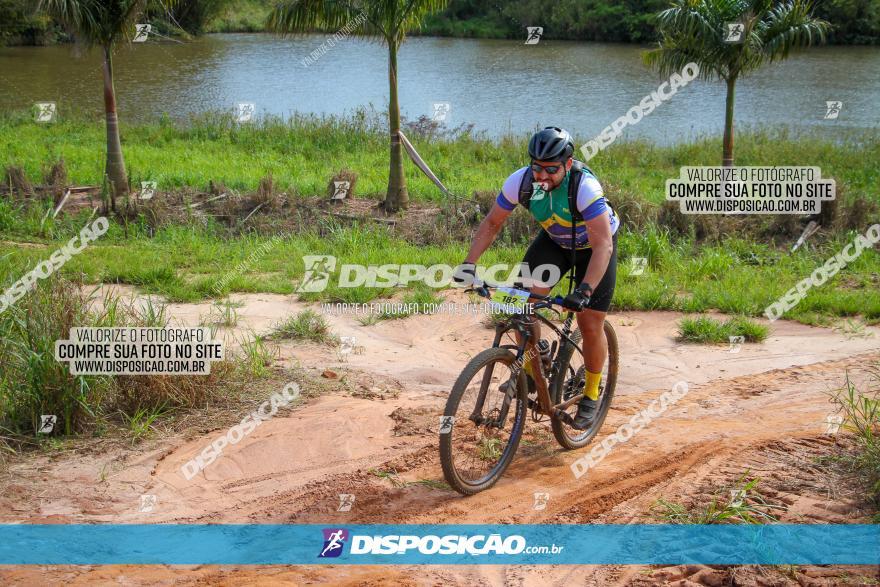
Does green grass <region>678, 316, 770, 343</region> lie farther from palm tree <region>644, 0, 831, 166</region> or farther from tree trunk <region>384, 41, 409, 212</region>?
tree trunk <region>384, 41, 409, 212</region>

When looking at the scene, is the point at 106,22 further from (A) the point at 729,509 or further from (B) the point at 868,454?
(B) the point at 868,454

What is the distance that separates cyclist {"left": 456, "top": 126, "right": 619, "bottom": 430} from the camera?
17.3 feet

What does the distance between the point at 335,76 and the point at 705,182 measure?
22.5 meters

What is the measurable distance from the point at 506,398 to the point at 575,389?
98cm

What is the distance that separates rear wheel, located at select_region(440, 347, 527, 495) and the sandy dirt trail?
146 mm

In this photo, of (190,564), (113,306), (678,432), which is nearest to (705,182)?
(678,432)

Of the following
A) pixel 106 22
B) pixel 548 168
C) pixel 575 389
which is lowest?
pixel 575 389

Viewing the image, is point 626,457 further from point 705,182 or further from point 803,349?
point 705,182

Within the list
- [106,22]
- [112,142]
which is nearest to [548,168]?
[106,22]

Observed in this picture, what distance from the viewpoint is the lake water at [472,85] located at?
23.8 metres

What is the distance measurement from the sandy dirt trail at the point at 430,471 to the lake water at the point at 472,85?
1439cm

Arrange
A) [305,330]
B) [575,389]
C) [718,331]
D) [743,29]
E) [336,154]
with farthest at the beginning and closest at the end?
[336,154] < [743,29] < [718,331] < [305,330] < [575,389]

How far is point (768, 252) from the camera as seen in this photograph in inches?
446

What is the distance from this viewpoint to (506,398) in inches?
211
